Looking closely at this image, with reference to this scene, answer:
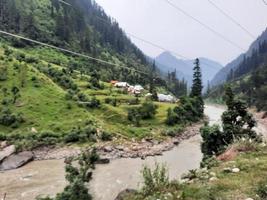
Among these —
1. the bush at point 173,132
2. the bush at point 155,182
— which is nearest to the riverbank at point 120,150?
the bush at point 173,132

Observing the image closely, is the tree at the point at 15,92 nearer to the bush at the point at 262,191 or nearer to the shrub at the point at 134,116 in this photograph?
the shrub at the point at 134,116

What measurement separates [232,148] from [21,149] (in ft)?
149

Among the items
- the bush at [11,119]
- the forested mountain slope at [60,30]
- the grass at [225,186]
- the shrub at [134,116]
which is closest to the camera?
the grass at [225,186]

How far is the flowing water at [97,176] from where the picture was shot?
37.7 m

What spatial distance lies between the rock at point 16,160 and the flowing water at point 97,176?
92 centimetres

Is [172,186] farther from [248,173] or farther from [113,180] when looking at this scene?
[113,180]

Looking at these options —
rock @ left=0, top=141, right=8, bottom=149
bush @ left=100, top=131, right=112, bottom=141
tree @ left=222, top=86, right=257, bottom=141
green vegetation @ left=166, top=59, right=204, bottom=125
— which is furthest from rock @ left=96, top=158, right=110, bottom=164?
green vegetation @ left=166, top=59, right=204, bottom=125

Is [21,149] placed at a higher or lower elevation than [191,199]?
lower

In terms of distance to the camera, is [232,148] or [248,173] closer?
[248,173]

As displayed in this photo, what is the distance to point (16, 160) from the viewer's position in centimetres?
5362

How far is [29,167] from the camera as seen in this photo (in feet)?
171

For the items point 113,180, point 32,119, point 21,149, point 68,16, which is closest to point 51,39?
point 68,16

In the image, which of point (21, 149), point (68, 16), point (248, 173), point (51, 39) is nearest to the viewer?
point (248, 173)

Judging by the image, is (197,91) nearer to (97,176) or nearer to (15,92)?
(15,92)
